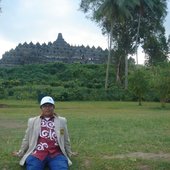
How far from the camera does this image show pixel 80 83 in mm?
51938

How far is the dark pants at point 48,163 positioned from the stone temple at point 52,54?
5893cm

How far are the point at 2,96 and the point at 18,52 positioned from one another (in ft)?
78.2

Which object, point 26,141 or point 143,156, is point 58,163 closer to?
point 26,141

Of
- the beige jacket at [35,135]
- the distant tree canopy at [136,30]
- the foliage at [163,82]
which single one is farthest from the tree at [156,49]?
the beige jacket at [35,135]

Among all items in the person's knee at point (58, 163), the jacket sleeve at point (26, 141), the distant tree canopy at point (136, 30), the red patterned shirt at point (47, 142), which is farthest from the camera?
the distant tree canopy at point (136, 30)

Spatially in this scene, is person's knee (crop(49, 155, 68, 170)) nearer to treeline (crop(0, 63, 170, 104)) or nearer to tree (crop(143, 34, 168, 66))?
treeline (crop(0, 63, 170, 104))

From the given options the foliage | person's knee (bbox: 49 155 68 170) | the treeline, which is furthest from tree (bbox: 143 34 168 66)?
person's knee (bbox: 49 155 68 170)

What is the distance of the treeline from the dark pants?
18.4m

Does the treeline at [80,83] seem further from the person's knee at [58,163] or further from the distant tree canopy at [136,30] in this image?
the person's knee at [58,163]

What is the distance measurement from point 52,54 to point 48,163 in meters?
60.4

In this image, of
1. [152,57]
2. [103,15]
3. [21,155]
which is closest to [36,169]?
[21,155]

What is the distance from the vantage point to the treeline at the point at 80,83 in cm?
3406

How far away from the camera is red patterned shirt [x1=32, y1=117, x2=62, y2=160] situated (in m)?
7.40

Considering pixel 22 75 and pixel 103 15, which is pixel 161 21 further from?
pixel 22 75
